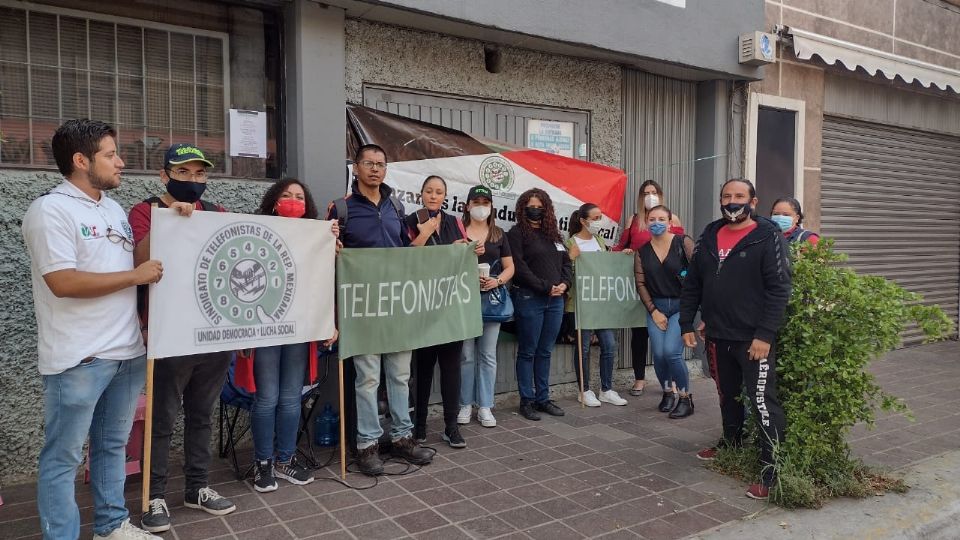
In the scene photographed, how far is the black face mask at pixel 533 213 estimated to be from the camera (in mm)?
5988

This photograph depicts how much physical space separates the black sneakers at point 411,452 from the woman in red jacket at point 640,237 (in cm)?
276

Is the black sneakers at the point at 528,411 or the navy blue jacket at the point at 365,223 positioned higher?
the navy blue jacket at the point at 365,223

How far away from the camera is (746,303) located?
4.44 m

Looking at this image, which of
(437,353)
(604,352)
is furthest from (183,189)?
(604,352)

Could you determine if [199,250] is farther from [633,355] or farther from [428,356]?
[633,355]

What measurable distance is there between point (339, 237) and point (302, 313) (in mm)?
638

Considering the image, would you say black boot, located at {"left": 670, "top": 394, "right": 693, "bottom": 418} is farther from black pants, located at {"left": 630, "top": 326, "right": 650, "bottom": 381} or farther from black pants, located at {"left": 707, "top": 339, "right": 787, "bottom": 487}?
black pants, located at {"left": 707, "top": 339, "right": 787, "bottom": 487}

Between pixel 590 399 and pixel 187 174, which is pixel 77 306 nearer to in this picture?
pixel 187 174

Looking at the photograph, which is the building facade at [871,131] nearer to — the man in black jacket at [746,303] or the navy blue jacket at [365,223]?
the man in black jacket at [746,303]

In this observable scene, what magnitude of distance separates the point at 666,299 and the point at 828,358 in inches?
87.6

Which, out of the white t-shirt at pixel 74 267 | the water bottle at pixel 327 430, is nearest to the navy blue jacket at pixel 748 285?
the water bottle at pixel 327 430

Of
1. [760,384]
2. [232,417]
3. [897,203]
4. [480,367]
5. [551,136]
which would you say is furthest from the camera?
[897,203]

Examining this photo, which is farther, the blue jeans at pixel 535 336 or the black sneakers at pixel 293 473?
the blue jeans at pixel 535 336

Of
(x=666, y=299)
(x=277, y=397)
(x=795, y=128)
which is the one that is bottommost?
(x=277, y=397)
